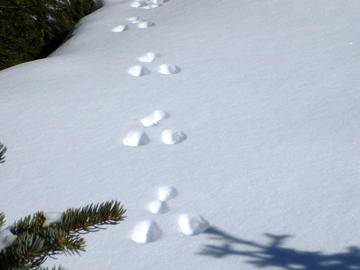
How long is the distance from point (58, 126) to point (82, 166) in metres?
0.36

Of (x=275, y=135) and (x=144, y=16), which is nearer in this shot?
(x=275, y=135)

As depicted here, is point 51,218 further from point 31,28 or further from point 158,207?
point 31,28

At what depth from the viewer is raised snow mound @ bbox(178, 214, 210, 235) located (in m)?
1.35

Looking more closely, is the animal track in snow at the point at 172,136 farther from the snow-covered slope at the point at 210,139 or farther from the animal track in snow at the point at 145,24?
the animal track in snow at the point at 145,24

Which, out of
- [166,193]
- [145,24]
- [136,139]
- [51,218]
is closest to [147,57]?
[145,24]

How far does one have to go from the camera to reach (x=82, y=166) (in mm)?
1721

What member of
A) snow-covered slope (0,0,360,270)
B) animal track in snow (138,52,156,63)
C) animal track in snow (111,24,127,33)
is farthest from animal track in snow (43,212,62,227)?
animal track in snow (111,24,127,33)

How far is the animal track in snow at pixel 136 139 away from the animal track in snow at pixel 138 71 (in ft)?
2.12

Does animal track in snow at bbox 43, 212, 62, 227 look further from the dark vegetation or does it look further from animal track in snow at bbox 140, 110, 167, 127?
the dark vegetation

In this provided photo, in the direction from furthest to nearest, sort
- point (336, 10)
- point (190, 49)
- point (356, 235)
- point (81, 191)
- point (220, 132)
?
point (336, 10) → point (190, 49) → point (220, 132) → point (81, 191) → point (356, 235)

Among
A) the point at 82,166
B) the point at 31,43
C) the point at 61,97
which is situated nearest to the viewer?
the point at 82,166

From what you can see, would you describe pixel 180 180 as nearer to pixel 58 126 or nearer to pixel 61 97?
pixel 58 126

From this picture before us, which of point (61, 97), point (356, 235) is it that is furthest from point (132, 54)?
point (356, 235)

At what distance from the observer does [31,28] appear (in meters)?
3.11
